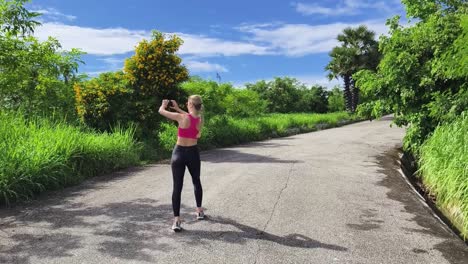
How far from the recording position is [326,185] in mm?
8844

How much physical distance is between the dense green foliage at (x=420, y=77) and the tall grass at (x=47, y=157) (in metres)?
7.58

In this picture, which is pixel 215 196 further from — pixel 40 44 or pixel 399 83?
pixel 399 83

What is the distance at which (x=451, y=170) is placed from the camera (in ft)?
25.5

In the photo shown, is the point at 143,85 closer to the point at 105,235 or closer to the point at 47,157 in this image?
the point at 47,157

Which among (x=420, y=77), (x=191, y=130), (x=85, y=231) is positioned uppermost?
(x=420, y=77)

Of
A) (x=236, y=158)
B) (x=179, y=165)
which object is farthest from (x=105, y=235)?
(x=236, y=158)

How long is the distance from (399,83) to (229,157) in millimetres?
5317

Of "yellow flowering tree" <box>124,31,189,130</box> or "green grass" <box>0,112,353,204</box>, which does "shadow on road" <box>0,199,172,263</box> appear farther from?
"yellow flowering tree" <box>124,31,189,130</box>

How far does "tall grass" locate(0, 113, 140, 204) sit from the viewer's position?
7.27 metres

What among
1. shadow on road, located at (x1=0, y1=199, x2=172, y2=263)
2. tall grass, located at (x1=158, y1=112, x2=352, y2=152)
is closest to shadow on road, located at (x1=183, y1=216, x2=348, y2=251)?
shadow on road, located at (x1=0, y1=199, x2=172, y2=263)

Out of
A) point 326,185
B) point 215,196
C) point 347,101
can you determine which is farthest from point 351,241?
point 347,101

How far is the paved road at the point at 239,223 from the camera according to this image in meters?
4.95

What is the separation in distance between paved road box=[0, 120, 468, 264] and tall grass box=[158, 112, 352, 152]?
531cm

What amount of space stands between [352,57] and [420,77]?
28.4 m
